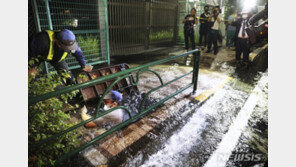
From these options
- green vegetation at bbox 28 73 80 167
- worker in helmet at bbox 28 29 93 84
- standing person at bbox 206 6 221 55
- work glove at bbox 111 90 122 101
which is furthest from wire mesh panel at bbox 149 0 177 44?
green vegetation at bbox 28 73 80 167

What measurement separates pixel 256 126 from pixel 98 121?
2.96 metres

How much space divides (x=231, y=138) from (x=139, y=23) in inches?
293

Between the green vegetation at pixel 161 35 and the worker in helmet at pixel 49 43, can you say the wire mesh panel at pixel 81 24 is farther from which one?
the green vegetation at pixel 161 35

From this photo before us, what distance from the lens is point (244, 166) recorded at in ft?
7.57

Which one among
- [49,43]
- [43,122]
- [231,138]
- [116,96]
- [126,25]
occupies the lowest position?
[231,138]

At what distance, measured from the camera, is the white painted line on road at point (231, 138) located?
238cm

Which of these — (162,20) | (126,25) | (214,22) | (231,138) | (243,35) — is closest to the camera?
(231,138)

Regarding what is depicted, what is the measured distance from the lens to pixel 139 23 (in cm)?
884

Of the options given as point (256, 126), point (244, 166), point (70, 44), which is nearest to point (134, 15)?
point (70, 44)

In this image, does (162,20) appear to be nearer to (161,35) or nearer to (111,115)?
(161,35)

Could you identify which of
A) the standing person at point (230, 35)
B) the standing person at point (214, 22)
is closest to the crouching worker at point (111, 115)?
the standing person at point (214, 22)

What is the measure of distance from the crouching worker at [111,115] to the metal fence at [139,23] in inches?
172

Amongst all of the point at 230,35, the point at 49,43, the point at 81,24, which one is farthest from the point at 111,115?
the point at 230,35

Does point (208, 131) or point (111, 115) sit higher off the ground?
point (111, 115)
